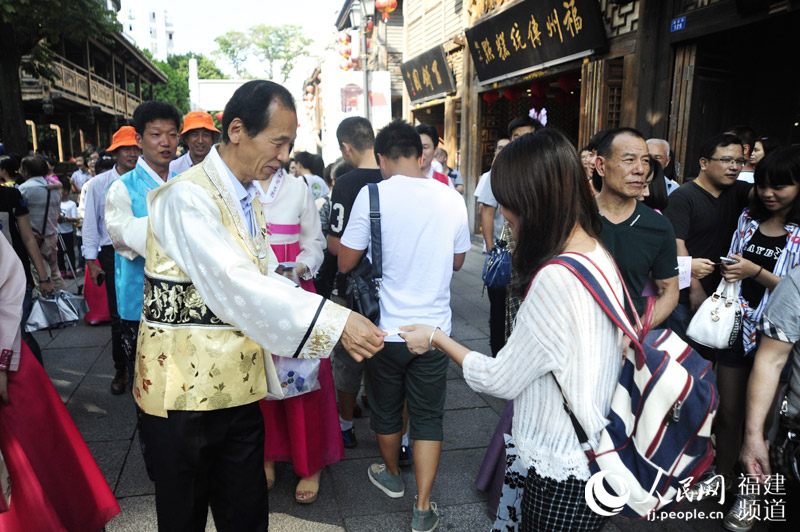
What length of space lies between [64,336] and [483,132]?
8237mm

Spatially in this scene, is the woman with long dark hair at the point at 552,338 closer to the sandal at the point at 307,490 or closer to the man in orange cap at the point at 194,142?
the sandal at the point at 307,490

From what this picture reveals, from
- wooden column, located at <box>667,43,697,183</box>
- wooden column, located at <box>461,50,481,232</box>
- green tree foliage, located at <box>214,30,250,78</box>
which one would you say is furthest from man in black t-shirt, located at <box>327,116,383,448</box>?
A: green tree foliage, located at <box>214,30,250,78</box>

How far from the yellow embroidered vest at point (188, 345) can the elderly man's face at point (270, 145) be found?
121 millimetres

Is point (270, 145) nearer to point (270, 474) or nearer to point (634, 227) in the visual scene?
point (634, 227)

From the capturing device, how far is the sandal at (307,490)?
2.74 metres

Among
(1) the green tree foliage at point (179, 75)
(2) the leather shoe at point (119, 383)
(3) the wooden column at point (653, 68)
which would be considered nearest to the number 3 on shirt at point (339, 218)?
(2) the leather shoe at point (119, 383)

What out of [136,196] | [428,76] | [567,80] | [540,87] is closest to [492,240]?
[136,196]

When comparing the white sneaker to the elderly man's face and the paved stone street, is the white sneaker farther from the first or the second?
the elderly man's face

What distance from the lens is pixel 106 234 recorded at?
382 cm

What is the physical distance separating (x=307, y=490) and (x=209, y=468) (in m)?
1.04

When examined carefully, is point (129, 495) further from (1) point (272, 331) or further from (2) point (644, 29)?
Answer: (2) point (644, 29)

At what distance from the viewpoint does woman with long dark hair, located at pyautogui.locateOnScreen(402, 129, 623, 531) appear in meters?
1.42

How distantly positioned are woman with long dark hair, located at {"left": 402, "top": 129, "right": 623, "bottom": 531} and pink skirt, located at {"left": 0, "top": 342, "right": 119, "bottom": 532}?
173 centimetres

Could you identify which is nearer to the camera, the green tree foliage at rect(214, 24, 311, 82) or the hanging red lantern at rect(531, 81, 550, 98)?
the hanging red lantern at rect(531, 81, 550, 98)
